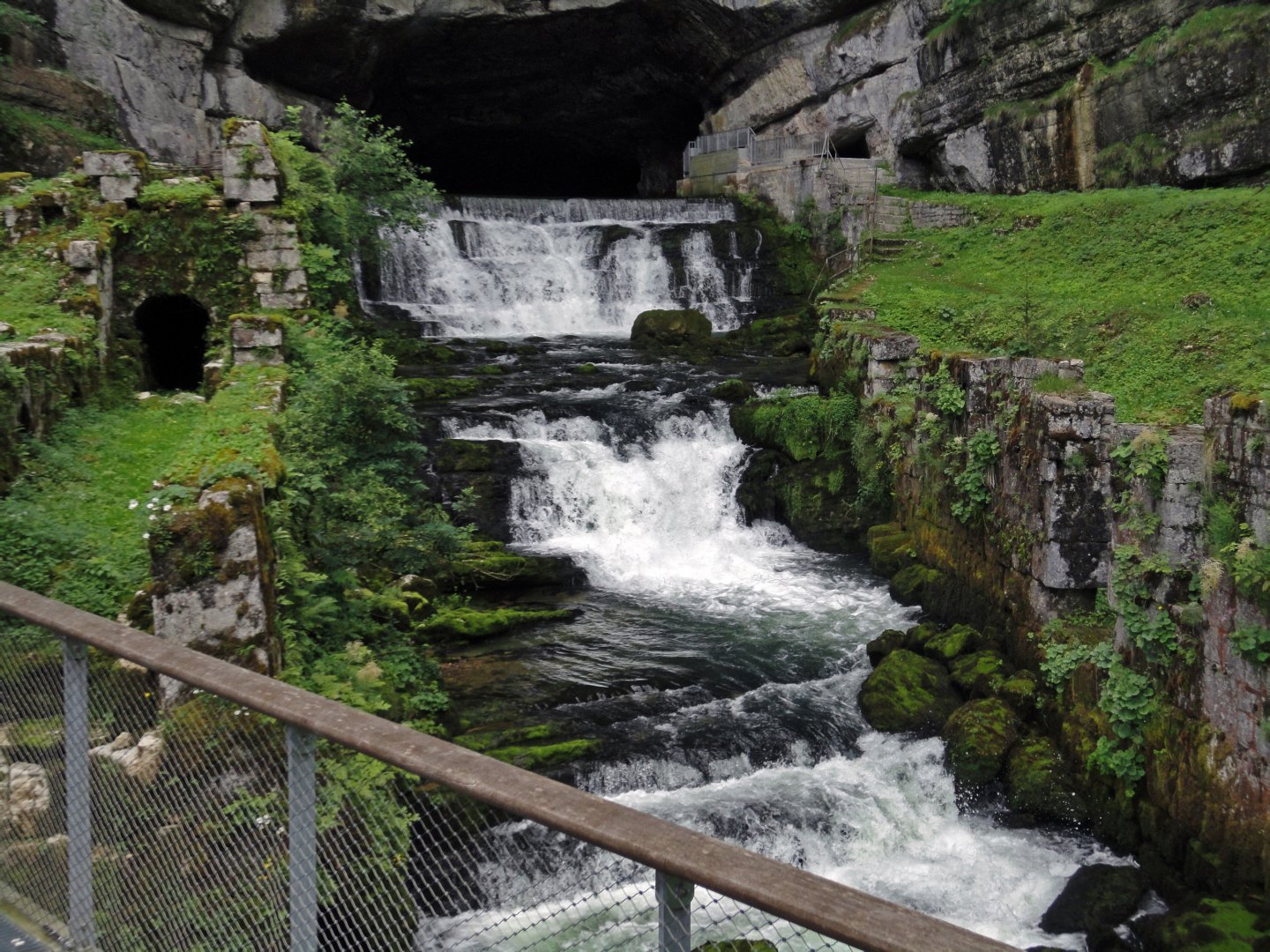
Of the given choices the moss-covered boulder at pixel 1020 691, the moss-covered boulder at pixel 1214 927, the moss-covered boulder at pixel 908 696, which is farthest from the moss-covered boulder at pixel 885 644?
the moss-covered boulder at pixel 1214 927

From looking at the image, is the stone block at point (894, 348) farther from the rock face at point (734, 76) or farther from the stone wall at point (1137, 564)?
the rock face at point (734, 76)

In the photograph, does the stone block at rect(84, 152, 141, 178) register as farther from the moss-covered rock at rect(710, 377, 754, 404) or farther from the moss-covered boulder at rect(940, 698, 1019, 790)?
the moss-covered boulder at rect(940, 698, 1019, 790)

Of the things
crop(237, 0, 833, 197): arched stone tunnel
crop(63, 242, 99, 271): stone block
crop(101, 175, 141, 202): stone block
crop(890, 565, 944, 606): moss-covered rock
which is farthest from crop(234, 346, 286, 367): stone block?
crop(237, 0, 833, 197): arched stone tunnel

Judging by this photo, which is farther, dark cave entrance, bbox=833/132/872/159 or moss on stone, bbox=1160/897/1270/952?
dark cave entrance, bbox=833/132/872/159

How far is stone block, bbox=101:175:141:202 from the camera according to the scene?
546 inches

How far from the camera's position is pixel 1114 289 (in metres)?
16.8

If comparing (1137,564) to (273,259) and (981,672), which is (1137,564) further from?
(273,259)

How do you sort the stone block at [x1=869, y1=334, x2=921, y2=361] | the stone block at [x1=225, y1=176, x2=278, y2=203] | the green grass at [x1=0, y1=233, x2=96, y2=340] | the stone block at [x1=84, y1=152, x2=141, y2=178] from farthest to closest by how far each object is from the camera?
1. the stone block at [x1=869, y1=334, x2=921, y2=361]
2. the stone block at [x1=225, y1=176, x2=278, y2=203]
3. the stone block at [x1=84, y1=152, x2=141, y2=178]
4. the green grass at [x1=0, y1=233, x2=96, y2=340]

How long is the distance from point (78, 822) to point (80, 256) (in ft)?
37.2

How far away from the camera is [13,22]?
71.4ft

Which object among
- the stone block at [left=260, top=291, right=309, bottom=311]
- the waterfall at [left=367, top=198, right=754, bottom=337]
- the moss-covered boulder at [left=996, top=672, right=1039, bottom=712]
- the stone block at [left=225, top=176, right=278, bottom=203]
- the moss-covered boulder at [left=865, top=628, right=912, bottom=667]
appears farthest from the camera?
the waterfall at [left=367, top=198, right=754, bottom=337]

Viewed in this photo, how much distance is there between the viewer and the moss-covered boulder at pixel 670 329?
73.4ft

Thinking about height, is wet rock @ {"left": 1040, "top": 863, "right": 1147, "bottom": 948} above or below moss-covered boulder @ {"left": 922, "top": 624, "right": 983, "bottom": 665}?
below

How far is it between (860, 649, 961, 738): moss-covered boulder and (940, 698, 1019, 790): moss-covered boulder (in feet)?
0.82
